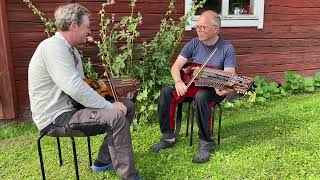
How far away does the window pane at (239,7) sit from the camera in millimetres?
6172

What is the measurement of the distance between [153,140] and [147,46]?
1.13 m

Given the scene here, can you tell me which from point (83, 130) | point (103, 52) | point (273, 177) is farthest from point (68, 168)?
point (273, 177)

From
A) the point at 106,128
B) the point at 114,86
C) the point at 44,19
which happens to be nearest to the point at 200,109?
the point at 114,86

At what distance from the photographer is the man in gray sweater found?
2898 mm

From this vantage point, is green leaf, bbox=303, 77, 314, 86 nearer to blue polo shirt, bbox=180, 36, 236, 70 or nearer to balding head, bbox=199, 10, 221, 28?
blue polo shirt, bbox=180, 36, 236, 70

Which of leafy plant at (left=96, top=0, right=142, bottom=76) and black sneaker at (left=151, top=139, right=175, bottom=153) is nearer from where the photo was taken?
black sneaker at (left=151, top=139, right=175, bottom=153)

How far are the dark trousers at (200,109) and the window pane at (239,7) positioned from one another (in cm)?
264

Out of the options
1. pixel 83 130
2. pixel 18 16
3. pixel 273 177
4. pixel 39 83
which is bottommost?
pixel 273 177

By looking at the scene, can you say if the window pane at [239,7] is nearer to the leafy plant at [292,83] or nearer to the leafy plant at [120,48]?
the leafy plant at [292,83]

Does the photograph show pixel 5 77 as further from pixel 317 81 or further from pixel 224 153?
pixel 317 81

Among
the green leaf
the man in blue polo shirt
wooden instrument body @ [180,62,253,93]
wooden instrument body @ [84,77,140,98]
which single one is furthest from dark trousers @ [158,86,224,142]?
the green leaf

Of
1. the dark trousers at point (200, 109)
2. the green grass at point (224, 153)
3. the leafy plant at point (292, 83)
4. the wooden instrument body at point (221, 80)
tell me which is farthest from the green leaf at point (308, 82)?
the wooden instrument body at point (221, 80)

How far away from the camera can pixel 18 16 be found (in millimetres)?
4820

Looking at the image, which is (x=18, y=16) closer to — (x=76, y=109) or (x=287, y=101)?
(x=76, y=109)
